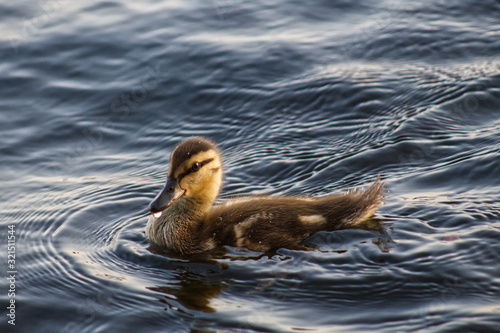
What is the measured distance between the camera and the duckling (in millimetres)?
6367

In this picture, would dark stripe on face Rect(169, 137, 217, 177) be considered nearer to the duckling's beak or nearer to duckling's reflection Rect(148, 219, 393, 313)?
the duckling's beak

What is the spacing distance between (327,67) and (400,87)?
109 centimetres

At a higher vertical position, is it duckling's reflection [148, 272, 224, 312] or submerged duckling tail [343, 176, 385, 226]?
submerged duckling tail [343, 176, 385, 226]

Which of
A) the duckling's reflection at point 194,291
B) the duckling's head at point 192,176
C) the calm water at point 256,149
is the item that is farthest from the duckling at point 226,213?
the duckling's reflection at point 194,291

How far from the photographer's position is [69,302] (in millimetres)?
5867

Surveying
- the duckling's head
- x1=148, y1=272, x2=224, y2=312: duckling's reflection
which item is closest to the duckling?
the duckling's head

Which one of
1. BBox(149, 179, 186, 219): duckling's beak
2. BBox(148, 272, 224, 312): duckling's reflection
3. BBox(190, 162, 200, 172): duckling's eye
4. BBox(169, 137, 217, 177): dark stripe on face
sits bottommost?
BBox(148, 272, 224, 312): duckling's reflection

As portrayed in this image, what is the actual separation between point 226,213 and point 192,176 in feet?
1.42

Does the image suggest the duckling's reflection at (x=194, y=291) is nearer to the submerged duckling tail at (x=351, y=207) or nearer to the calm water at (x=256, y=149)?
the calm water at (x=256, y=149)

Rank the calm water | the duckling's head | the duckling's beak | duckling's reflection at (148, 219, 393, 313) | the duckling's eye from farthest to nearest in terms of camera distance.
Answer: the duckling's eye
the duckling's head
the duckling's beak
duckling's reflection at (148, 219, 393, 313)
the calm water

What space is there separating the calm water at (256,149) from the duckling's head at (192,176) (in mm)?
541

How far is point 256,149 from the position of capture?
27.1 feet

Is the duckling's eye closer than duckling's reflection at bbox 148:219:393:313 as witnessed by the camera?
No

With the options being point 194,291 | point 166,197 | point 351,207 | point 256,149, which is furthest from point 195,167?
point 256,149
